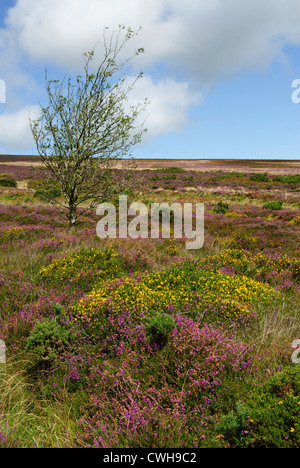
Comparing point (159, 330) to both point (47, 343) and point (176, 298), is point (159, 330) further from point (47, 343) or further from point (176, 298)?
point (47, 343)

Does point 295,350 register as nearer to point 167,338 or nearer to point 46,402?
point 167,338

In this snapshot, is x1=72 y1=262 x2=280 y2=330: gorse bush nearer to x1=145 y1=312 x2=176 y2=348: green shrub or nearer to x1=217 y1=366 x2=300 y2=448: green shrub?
x1=145 y1=312 x2=176 y2=348: green shrub

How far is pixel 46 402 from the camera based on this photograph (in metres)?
3.25

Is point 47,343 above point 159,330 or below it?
below

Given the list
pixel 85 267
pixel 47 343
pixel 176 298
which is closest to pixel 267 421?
pixel 176 298

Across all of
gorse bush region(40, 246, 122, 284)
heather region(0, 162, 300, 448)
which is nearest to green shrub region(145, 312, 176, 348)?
heather region(0, 162, 300, 448)

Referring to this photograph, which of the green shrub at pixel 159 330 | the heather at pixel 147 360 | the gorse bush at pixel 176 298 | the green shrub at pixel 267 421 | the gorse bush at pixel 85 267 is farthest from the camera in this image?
the gorse bush at pixel 85 267

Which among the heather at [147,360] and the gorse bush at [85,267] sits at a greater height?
the gorse bush at [85,267]

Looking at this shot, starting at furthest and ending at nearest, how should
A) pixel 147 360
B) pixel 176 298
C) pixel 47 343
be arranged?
1. pixel 176 298
2. pixel 47 343
3. pixel 147 360

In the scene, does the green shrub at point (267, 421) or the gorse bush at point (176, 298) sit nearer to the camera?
the green shrub at point (267, 421)

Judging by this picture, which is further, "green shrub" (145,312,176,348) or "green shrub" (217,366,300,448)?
"green shrub" (145,312,176,348)

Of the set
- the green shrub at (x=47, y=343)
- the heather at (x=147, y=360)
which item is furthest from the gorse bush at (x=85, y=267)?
the green shrub at (x=47, y=343)

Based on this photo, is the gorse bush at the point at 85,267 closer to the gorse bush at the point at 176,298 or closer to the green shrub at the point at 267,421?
the gorse bush at the point at 176,298

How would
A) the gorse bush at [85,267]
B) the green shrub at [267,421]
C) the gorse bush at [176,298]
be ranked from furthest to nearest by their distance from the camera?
the gorse bush at [85,267] → the gorse bush at [176,298] → the green shrub at [267,421]
